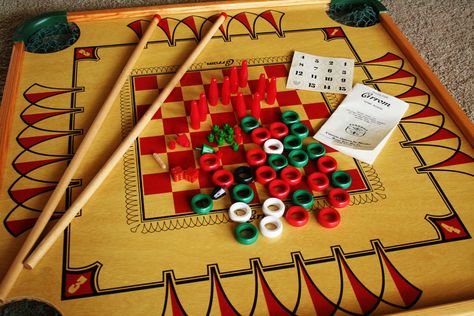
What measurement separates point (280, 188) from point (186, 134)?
0.94 feet

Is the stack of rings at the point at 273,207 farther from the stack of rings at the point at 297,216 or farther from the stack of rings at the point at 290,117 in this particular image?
the stack of rings at the point at 290,117

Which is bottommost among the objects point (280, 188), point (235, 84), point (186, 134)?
point (280, 188)

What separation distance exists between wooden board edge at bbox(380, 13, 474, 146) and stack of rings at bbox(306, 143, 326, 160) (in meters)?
0.39

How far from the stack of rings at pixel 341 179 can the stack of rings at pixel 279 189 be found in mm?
112

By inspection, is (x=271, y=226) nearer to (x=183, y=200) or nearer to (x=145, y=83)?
(x=183, y=200)

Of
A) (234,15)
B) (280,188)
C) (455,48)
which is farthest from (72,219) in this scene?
(455,48)

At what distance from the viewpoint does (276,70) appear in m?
1.38

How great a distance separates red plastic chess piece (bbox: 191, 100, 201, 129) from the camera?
1171 millimetres

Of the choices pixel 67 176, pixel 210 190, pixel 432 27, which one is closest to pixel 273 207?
pixel 210 190

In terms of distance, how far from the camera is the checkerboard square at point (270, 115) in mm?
1239

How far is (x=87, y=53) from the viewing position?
4.59 feet

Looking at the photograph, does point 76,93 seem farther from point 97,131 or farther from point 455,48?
point 455,48

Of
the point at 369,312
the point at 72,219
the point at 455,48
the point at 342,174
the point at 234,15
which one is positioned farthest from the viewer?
the point at 455,48

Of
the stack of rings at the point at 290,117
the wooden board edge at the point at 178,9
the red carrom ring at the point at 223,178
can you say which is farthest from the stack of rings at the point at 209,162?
the wooden board edge at the point at 178,9
